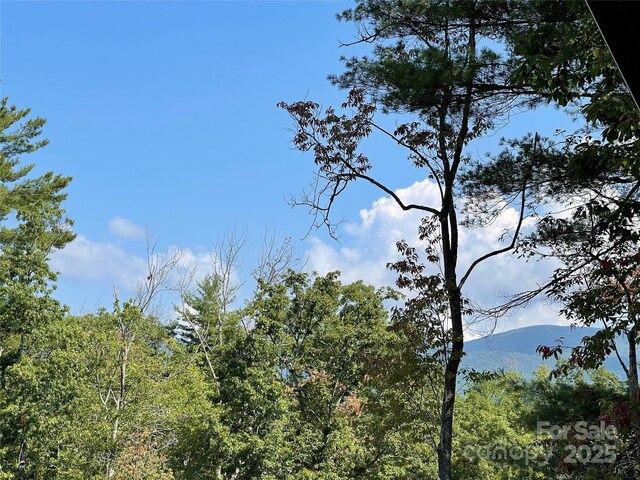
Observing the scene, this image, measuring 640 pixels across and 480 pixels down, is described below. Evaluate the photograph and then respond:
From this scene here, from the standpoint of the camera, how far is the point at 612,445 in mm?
5859

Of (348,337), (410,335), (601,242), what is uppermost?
(348,337)

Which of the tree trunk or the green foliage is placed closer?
the tree trunk

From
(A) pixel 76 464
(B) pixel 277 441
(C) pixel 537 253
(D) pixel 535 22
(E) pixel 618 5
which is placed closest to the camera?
(E) pixel 618 5

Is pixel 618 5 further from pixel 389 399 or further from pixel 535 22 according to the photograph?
pixel 389 399

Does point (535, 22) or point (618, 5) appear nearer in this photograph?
point (618, 5)

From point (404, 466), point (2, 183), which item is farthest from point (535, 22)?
point (2, 183)

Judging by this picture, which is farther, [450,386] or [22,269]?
[22,269]

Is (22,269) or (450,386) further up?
(22,269)

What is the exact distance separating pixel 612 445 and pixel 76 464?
424 inches

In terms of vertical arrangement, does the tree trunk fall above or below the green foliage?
below

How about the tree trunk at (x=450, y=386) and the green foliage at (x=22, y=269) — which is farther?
the green foliage at (x=22, y=269)

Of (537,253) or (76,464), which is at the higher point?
(537,253)

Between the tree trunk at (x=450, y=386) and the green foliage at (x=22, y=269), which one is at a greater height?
the green foliage at (x=22, y=269)

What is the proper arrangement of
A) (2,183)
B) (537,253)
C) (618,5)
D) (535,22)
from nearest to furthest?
(618,5) → (535,22) → (537,253) → (2,183)
